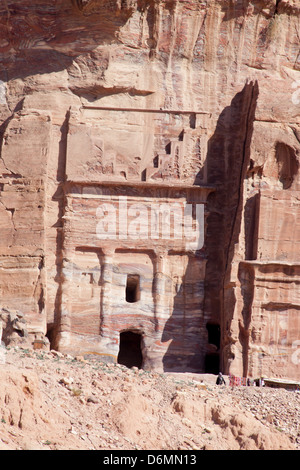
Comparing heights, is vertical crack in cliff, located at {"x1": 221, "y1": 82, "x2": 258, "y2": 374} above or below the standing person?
above

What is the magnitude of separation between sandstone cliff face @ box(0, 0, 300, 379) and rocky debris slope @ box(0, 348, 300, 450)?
4.02 meters

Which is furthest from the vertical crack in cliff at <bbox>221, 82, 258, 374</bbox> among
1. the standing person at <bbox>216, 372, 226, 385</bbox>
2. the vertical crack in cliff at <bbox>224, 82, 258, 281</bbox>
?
the standing person at <bbox>216, 372, 226, 385</bbox>

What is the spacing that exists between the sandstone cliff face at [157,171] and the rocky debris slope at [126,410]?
4.02m

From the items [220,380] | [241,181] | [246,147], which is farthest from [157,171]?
[220,380]

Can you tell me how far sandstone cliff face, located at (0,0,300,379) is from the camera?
105ft

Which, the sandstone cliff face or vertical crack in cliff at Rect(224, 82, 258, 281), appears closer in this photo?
the sandstone cliff face

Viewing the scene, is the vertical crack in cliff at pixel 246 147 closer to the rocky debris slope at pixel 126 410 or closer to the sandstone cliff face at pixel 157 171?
the sandstone cliff face at pixel 157 171

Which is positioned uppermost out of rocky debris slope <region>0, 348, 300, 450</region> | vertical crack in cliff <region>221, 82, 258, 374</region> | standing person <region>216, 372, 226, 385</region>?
vertical crack in cliff <region>221, 82, 258, 374</region>

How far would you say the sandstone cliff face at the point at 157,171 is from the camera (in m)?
32.0

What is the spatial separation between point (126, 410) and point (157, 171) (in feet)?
33.5

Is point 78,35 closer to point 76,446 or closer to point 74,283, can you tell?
point 74,283

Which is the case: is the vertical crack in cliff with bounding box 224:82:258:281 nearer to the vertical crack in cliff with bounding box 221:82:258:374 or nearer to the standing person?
the vertical crack in cliff with bounding box 221:82:258:374

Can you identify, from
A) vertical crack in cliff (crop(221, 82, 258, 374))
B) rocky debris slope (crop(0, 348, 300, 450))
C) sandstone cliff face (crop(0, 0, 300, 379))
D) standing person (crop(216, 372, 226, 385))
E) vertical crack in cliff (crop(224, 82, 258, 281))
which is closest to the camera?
rocky debris slope (crop(0, 348, 300, 450))

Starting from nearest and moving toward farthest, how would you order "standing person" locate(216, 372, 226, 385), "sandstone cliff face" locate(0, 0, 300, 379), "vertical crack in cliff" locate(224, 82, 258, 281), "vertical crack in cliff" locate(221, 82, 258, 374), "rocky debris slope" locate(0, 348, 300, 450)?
"rocky debris slope" locate(0, 348, 300, 450) < "standing person" locate(216, 372, 226, 385) < "sandstone cliff face" locate(0, 0, 300, 379) < "vertical crack in cliff" locate(221, 82, 258, 374) < "vertical crack in cliff" locate(224, 82, 258, 281)
